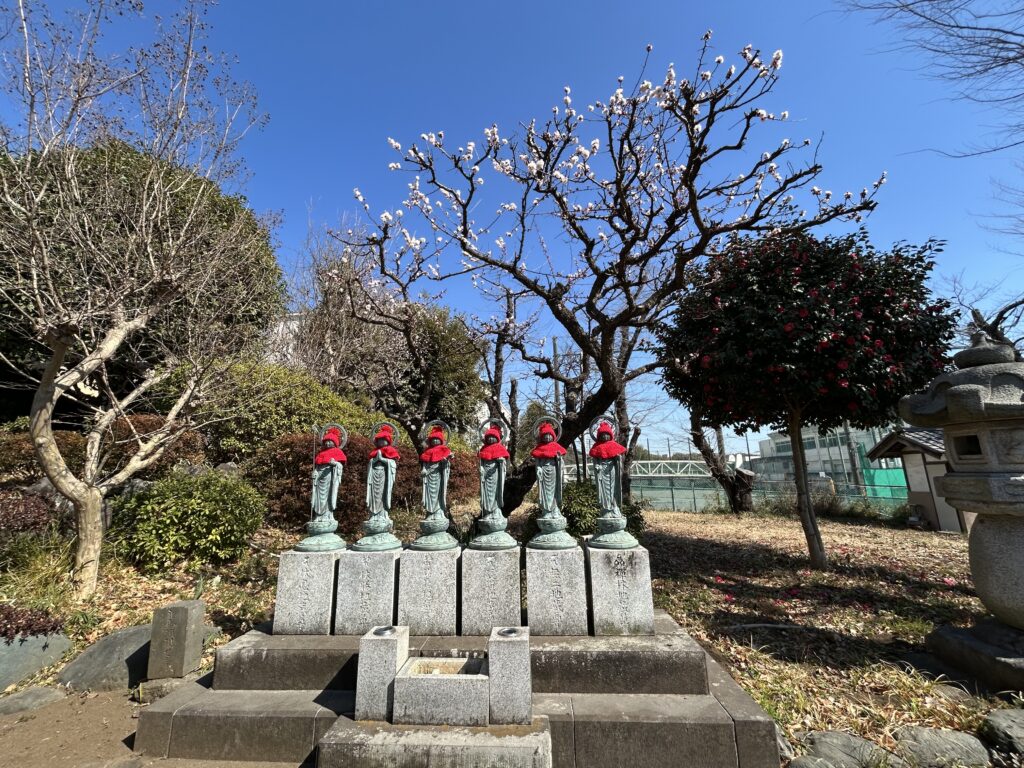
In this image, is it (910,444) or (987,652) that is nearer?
(987,652)

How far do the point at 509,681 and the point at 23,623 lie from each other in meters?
4.67

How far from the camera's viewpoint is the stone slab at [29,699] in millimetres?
3529

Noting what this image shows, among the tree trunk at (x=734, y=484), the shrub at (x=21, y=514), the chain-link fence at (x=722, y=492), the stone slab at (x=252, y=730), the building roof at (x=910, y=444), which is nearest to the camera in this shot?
the stone slab at (x=252, y=730)

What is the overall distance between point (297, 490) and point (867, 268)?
9.64 metres

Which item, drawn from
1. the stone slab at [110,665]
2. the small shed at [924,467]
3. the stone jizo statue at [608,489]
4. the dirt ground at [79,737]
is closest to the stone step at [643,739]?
the stone jizo statue at [608,489]

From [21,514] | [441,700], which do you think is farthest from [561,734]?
[21,514]

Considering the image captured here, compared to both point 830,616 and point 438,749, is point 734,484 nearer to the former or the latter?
point 830,616

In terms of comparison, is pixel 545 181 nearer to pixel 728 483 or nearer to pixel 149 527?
pixel 149 527

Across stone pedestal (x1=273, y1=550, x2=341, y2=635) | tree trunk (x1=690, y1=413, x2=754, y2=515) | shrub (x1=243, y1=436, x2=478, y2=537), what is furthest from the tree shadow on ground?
tree trunk (x1=690, y1=413, x2=754, y2=515)

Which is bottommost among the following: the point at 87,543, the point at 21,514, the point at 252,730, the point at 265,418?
the point at 252,730

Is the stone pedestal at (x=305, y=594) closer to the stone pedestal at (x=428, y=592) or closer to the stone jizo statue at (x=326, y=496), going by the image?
the stone jizo statue at (x=326, y=496)

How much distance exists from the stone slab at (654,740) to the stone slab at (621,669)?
0.82 feet

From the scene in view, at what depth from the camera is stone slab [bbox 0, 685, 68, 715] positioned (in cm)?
353

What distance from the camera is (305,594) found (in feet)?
11.4
